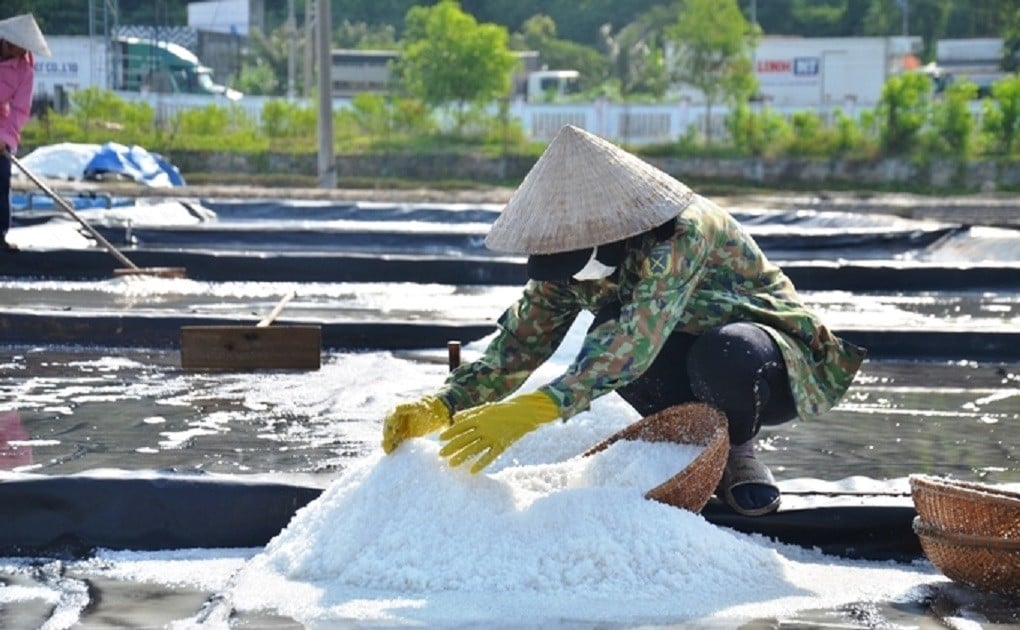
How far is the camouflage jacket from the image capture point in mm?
2910

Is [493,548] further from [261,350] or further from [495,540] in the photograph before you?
[261,350]

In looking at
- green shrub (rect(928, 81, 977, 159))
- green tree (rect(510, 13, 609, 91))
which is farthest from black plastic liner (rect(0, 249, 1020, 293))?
green tree (rect(510, 13, 609, 91))

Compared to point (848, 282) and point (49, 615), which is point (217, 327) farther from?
point (848, 282)

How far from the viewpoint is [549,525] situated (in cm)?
283

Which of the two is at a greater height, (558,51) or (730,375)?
(558,51)

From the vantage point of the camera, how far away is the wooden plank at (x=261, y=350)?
5.65m

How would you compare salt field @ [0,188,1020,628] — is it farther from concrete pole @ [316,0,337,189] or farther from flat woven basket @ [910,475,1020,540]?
concrete pole @ [316,0,337,189]

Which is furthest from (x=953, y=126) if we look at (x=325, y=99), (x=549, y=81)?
(x=549, y=81)

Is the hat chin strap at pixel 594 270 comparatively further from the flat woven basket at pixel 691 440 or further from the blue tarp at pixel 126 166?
the blue tarp at pixel 126 166

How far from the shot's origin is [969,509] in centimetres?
273

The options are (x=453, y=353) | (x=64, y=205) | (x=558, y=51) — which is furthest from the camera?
(x=558, y=51)

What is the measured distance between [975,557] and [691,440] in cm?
59

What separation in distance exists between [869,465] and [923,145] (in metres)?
22.1

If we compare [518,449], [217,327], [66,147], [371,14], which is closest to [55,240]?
[217,327]
